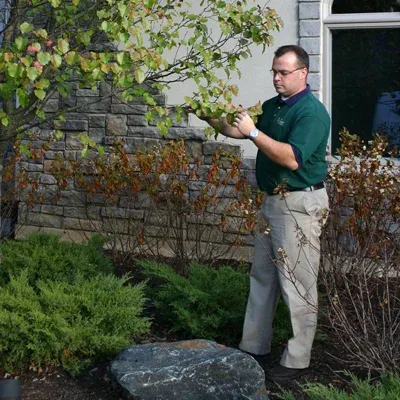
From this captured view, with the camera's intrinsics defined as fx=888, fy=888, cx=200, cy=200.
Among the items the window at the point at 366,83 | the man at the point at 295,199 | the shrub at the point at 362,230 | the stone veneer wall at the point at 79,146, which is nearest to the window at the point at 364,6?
the window at the point at 366,83

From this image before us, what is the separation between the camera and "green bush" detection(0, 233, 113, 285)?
612 centimetres

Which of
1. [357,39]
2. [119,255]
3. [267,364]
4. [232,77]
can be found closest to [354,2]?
[357,39]

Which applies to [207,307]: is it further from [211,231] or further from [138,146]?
[138,146]

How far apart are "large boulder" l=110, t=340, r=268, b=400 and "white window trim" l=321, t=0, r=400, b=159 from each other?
9.96ft

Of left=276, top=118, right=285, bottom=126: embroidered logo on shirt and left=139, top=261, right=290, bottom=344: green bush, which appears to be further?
left=139, top=261, right=290, bottom=344: green bush

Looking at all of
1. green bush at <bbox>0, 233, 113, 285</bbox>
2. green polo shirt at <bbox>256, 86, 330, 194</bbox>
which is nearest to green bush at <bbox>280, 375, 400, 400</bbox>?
green polo shirt at <bbox>256, 86, 330, 194</bbox>

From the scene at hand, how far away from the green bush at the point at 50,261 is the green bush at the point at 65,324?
0.60 meters

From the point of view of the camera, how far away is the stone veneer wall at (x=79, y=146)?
7805 millimetres

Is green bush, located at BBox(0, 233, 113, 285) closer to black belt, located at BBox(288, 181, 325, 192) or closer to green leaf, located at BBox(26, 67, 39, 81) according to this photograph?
black belt, located at BBox(288, 181, 325, 192)

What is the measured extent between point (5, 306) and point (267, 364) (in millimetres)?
1588

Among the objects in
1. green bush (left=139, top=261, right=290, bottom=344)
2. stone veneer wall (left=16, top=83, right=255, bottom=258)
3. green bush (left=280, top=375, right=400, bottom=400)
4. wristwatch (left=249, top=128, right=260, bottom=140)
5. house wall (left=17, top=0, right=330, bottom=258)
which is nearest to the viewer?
green bush (left=280, top=375, right=400, bottom=400)

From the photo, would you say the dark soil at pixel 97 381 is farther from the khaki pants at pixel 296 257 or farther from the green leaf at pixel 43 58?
the green leaf at pixel 43 58

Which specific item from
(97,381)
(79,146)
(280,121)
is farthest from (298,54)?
(79,146)

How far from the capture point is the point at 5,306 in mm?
5199
